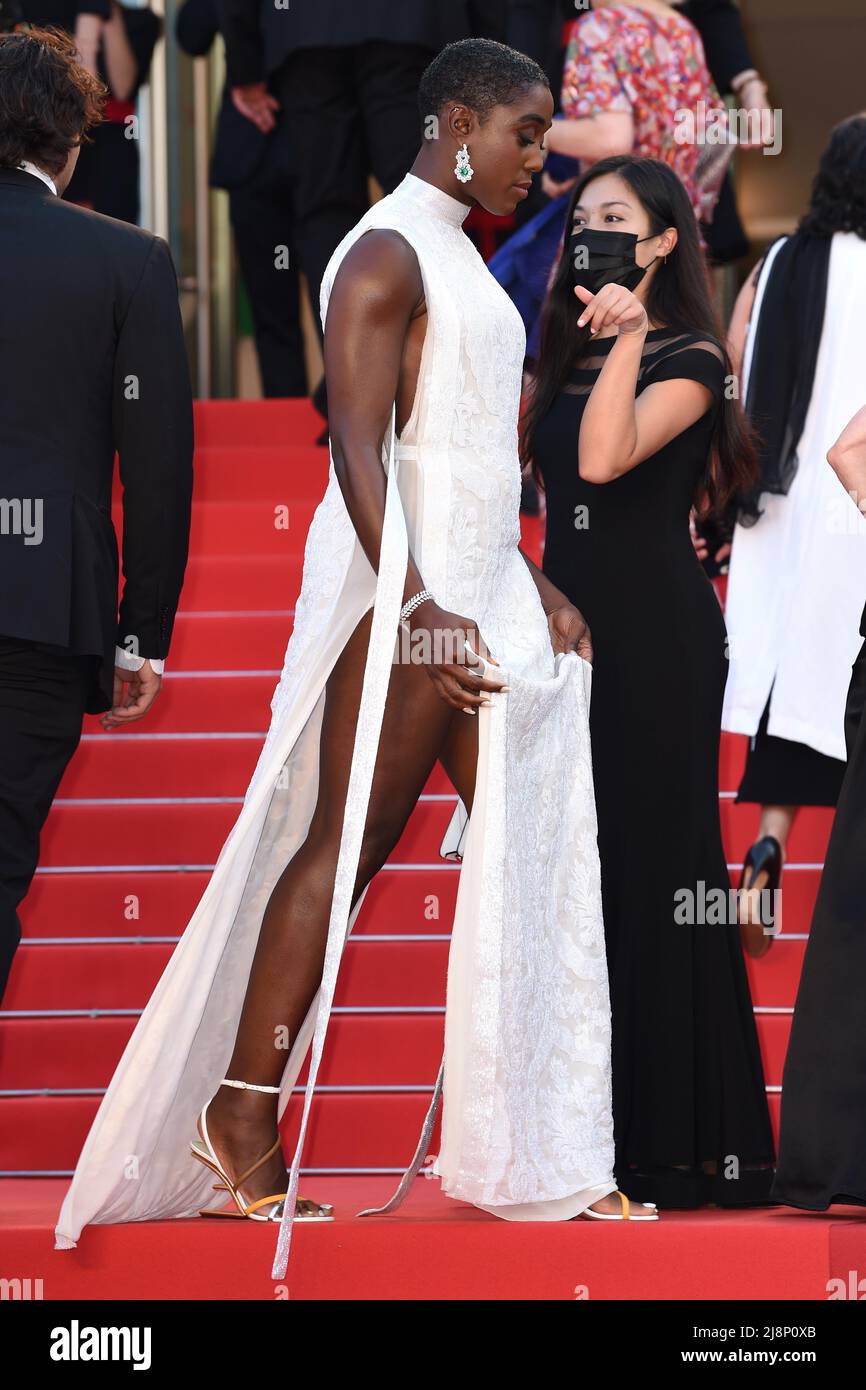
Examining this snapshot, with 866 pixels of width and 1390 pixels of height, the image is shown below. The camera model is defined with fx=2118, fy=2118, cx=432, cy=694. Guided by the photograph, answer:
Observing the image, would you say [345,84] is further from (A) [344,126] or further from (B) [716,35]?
(B) [716,35]

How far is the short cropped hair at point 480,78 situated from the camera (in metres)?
3.39

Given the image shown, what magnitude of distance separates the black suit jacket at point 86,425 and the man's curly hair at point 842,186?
7.14 feet

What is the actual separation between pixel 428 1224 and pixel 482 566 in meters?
Answer: 1.05

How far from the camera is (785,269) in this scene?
17.7 ft

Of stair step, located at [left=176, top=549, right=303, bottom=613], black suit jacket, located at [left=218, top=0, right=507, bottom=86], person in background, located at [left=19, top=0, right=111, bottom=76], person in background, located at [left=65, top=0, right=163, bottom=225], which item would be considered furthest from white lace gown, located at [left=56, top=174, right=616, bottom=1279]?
person in background, located at [left=19, top=0, right=111, bottom=76]

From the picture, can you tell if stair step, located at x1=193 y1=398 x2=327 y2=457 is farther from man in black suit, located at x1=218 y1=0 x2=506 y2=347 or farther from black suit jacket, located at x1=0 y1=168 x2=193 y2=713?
black suit jacket, located at x1=0 y1=168 x2=193 y2=713

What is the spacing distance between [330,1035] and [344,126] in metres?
3.21

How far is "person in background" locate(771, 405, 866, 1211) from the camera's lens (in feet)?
11.4

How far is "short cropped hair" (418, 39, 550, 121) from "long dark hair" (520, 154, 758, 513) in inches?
24.6

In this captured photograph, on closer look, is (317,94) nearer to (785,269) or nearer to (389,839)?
(785,269)

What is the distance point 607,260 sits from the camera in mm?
3924

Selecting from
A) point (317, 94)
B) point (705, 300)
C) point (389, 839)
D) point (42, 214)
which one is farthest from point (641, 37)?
point (389, 839)

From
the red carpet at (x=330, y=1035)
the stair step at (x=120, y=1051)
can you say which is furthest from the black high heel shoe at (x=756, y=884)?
the stair step at (x=120, y=1051)
